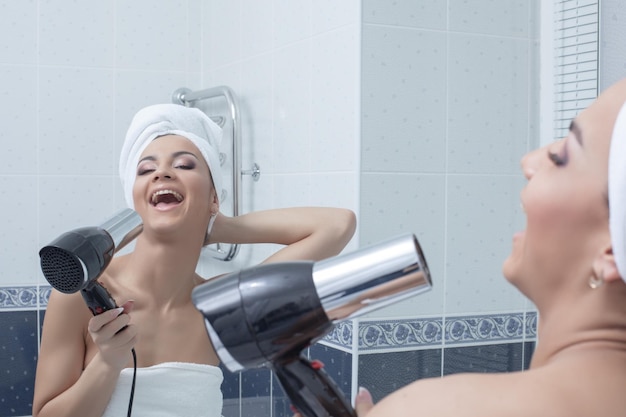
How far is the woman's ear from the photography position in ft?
2.18

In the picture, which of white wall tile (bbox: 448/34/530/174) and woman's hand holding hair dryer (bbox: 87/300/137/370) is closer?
woman's hand holding hair dryer (bbox: 87/300/137/370)

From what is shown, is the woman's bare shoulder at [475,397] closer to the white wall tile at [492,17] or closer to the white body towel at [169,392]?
the white body towel at [169,392]

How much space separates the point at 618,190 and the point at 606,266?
0.07 m

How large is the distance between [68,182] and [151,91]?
15.3 inches

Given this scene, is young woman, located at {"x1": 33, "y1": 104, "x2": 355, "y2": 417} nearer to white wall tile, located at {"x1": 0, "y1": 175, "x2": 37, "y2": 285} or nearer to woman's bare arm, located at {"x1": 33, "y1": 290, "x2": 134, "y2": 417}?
woman's bare arm, located at {"x1": 33, "y1": 290, "x2": 134, "y2": 417}

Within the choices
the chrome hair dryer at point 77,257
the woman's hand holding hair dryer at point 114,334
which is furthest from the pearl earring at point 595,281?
the woman's hand holding hair dryer at point 114,334

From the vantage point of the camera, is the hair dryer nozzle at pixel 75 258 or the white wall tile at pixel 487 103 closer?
the hair dryer nozzle at pixel 75 258

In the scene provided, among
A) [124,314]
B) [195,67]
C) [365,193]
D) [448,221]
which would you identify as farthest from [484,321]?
[195,67]

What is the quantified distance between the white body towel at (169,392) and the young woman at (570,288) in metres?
0.79

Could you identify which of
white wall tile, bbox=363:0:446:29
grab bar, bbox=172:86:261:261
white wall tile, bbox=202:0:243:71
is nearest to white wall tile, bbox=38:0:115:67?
white wall tile, bbox=202:0:243:71

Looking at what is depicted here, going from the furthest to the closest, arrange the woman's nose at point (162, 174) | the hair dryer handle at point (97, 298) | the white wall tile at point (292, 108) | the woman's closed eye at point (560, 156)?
the white wall tile at point (292, 108), the woman's nose at point (162, 174), the hair dryer handle at point (97, 298), the woman's closed eye at point (560, 156)

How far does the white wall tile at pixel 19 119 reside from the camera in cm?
248

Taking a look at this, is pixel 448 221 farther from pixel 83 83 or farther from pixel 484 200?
pixel 83 83

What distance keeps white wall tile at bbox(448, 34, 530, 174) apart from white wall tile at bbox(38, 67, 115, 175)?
131cm
